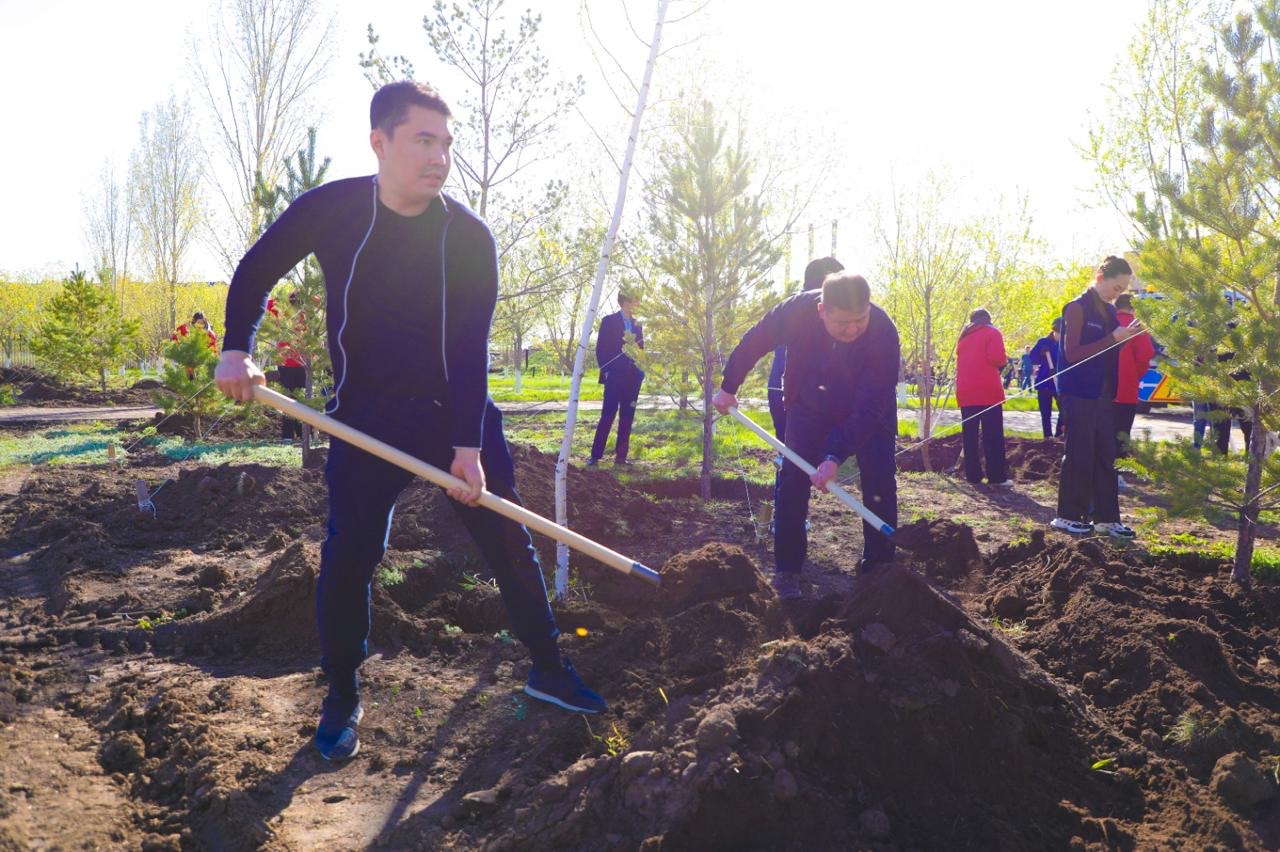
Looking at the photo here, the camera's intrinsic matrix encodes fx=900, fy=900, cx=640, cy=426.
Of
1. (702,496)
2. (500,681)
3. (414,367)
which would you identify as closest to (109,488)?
(702,496)

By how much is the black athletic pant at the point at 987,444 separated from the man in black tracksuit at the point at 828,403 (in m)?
4.69

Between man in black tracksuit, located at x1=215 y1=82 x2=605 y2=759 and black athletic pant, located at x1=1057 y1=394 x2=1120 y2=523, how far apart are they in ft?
16.3

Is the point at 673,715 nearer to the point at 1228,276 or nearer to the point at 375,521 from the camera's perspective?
the point at 375,521

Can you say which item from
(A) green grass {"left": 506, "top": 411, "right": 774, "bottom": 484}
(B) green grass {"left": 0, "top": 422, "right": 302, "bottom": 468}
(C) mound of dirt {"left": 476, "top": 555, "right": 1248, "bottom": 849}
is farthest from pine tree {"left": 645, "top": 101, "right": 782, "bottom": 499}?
(C) mound of dirt {"left": 476, "top": 555, "right": 1248, "bottom": 849}

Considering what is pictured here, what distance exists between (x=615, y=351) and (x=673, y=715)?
7420 mm

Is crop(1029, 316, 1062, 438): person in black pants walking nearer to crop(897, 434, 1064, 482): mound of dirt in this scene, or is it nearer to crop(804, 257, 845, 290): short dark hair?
crop(897, 434, 1064, 482): mound of dirt

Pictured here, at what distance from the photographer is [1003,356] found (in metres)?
9.03

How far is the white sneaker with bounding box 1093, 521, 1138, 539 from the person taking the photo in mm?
6483

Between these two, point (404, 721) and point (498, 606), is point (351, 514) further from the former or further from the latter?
point (498, 606)

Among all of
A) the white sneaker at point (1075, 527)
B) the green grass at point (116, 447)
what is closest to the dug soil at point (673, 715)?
the white sneaker at point (1075, 527)

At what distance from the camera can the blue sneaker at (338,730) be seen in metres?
3.02

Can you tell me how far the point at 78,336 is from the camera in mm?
20344

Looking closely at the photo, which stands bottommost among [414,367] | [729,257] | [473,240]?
[414,367]

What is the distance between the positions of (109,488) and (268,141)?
17.5 meters
